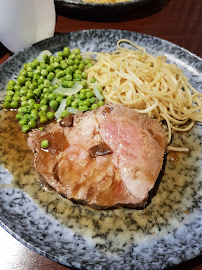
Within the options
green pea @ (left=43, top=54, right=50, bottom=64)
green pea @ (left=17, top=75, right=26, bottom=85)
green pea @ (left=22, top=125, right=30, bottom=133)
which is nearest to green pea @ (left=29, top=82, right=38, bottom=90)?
green pea @ (left=17, top=75, right=26, bottom=85)

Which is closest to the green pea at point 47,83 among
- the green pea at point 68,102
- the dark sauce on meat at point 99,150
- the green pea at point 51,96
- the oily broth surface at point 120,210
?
the green pea at point 51,96

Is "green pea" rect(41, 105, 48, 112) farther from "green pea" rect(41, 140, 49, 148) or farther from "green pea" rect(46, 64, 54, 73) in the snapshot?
"green pea" rect(41, 140, 49, 148)

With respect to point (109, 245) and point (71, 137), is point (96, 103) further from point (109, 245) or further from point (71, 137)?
point (109, 245)

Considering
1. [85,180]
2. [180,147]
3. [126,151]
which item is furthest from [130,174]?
[180,147]

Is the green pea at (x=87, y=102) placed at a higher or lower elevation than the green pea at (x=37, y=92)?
lower

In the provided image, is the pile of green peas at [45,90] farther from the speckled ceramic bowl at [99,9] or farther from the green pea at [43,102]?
the speckled ceramic bowl at [99,9]

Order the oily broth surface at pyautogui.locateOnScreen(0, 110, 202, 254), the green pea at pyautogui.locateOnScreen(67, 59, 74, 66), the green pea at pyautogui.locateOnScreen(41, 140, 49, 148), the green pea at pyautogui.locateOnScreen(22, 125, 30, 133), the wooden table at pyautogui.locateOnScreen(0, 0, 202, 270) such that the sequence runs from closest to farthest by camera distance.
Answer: the oily broth surface at pyautogui.locateOnScreen(0, 110, 202, 254)
the green pea at pyautogui.locateOnScreen(41, 140, 49, 148)
the green pea at pyautogui.locateOnScreen(22, 125, 30, 133)
the green pea at pyautogui.locateOnScreen(67, 59, 74, 66)
the wooden table at pyautogui.locateOnScreen(0, 0, 202, 270)

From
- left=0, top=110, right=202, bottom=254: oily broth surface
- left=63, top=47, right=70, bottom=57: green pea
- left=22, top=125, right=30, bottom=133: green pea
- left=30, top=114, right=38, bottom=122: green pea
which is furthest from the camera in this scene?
left=63, top=47, right=70, bottom=57: green pea
